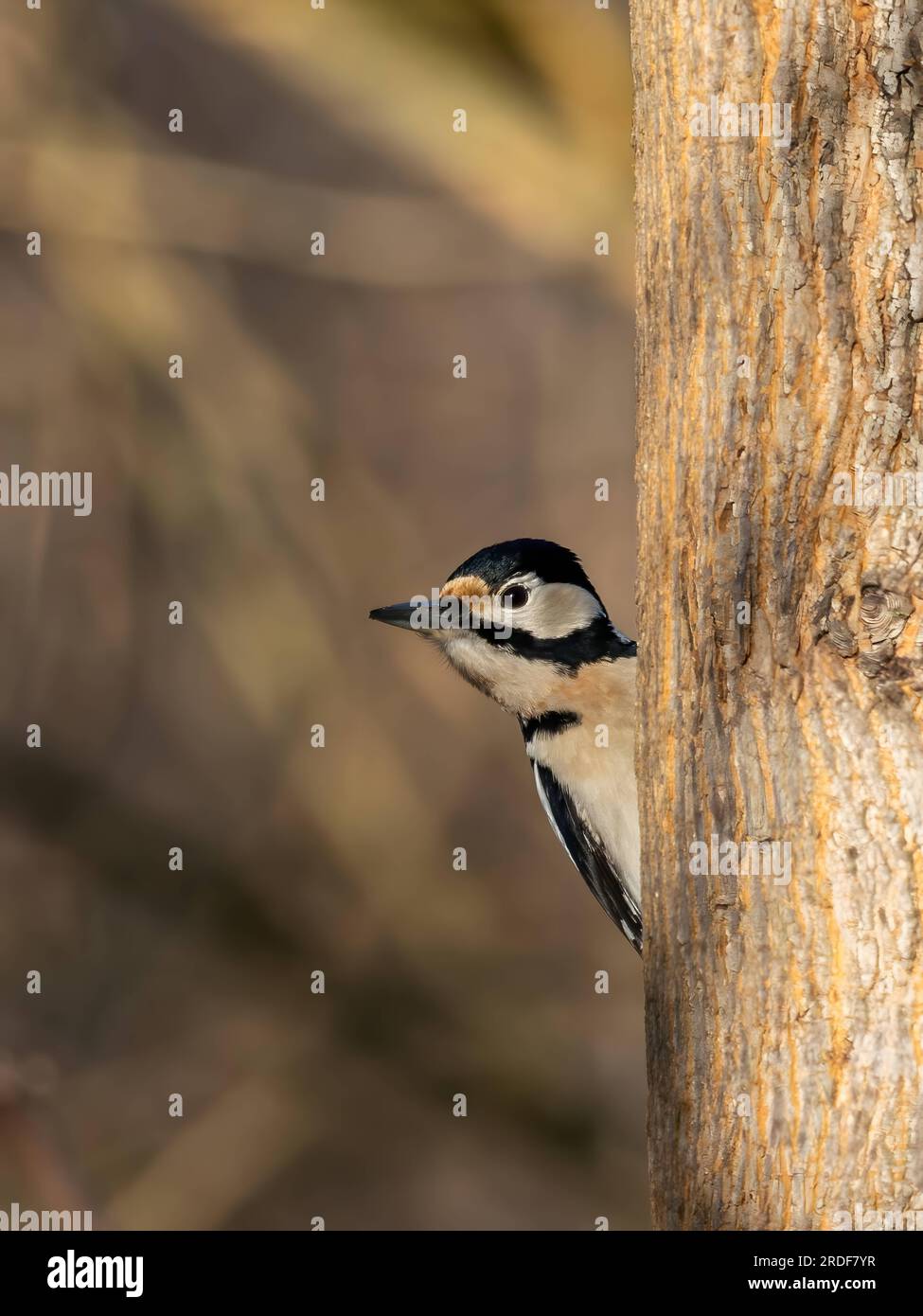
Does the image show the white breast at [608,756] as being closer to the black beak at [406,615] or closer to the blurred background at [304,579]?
the black beak at [406,615]

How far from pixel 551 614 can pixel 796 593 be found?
5.71 ft

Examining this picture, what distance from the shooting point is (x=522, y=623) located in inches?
140

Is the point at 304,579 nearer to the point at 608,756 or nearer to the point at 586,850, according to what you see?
the point at 586,850

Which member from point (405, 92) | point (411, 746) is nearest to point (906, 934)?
point (411, 746)

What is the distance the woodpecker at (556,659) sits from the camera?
3.54 meters

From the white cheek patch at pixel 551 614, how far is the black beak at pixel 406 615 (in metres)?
0.22

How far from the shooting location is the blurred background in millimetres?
5621

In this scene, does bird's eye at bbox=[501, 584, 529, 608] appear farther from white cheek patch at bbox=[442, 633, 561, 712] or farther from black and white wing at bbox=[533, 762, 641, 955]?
black and white wing at bbox=[533, 762, 641, 955]

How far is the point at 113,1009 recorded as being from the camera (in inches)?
231

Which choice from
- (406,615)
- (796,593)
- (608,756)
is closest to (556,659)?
(608,756)

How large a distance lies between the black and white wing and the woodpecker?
1.7 inches

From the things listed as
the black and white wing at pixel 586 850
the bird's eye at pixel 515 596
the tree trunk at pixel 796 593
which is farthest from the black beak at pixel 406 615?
the tree trunk at pixel 796 593

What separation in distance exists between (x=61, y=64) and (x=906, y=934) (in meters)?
5.19

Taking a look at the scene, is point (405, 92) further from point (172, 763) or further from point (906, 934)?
point (906, 934)
